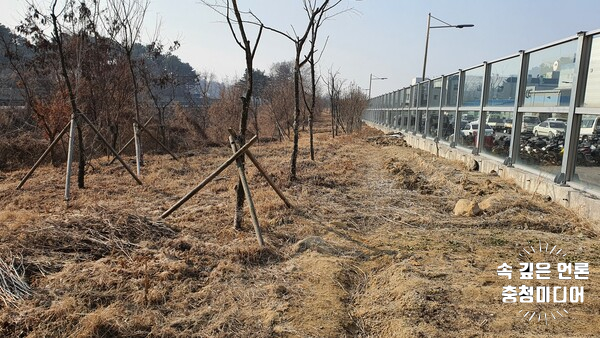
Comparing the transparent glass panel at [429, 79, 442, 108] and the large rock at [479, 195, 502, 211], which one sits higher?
the transparent glass panel at [429, 79, 442, 108]

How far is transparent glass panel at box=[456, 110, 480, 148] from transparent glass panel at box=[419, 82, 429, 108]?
14.6 ft

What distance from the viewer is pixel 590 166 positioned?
208 inches

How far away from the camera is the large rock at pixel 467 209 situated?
5.40 meters

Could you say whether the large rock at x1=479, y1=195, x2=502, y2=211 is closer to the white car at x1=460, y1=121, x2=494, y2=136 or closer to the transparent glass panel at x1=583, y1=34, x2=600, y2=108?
the transparent glass panel at x1=583, y1=34, x2=600, y2=108

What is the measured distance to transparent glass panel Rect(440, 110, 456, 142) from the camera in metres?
11.6

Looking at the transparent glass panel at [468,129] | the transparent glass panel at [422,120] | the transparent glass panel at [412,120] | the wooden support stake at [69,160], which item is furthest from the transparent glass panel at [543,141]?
the transparent glass panel at [412,120]

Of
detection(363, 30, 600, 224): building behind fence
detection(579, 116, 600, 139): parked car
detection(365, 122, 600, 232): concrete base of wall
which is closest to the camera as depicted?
detection(365, 122, 600, 232): concrete base of wall

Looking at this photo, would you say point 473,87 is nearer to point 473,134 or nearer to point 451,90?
point 473,134

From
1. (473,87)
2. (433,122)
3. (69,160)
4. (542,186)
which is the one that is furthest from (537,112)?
(69,160)

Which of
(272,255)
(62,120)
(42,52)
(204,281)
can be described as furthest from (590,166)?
(42,52)

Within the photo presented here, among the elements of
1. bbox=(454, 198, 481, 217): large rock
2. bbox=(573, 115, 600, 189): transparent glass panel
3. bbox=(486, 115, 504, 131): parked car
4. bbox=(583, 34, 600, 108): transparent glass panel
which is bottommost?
bbox=(454, 198, 481, 217): large rock

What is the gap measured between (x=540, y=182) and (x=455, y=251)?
310cm

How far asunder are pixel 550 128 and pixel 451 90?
6.12 metres

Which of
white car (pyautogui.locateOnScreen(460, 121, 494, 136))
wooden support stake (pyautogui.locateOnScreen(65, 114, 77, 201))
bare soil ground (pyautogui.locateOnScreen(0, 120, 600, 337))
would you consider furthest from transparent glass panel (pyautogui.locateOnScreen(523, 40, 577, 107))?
wooden support stake (pyautogui.locateOnScreen(65, 114, 77, 201))
